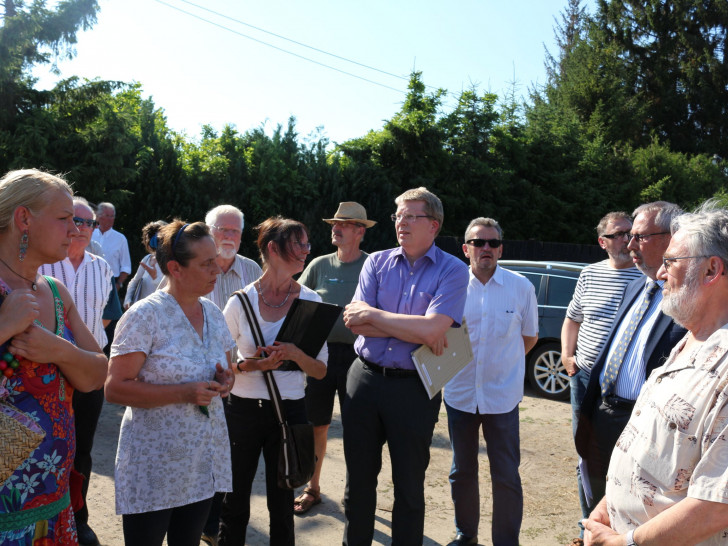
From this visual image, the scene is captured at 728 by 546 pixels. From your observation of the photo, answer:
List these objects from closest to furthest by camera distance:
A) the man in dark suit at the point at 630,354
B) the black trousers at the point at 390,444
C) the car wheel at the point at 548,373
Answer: the man in dark suit at the point at 630,354
the black trousers at the point at 390,444
the car wheel at the point at 548,373

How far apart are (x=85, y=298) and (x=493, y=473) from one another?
9.66 feet

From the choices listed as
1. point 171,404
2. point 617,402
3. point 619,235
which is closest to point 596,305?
point 619,235

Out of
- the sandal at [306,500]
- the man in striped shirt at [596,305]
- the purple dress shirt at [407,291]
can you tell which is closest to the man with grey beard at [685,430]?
the purple dress shirt at [407,291]

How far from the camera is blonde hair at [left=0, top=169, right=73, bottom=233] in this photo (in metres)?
2.21

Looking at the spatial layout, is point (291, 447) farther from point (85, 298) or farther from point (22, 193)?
point (22, 193)

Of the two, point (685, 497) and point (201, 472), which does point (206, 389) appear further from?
point (685, 497)

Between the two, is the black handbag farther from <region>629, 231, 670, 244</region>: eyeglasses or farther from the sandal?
<region>629, 231, 670, 244</region>: eyeglasses

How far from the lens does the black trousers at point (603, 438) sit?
11.1 ft

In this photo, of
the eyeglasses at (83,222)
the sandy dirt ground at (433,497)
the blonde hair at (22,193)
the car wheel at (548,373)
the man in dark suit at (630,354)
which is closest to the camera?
the blonde hair at (22,193)

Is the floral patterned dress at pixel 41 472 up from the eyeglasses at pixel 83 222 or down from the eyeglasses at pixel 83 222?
down

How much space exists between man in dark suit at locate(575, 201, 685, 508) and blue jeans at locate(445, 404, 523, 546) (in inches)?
21.7

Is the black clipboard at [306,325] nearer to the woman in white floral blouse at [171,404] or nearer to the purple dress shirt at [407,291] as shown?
the purple dress shirt at [407,291]

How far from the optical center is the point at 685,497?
1.89m

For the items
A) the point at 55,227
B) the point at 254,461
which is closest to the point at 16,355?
the point at 55,227
